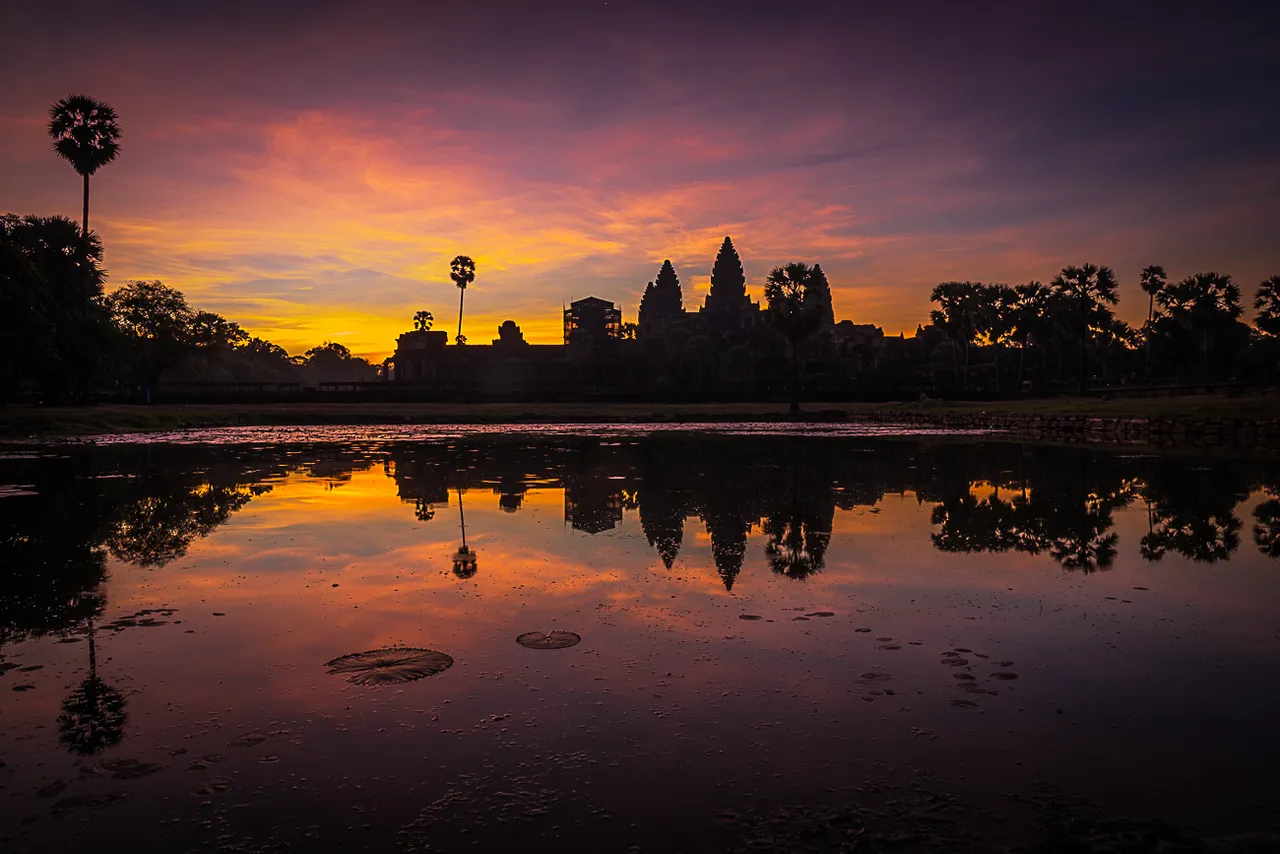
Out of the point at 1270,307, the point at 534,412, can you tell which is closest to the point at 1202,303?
the point at 1270,307

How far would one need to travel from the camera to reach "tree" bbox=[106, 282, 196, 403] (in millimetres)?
77312

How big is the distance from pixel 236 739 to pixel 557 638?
105 inches

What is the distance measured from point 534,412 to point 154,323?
4513 cm

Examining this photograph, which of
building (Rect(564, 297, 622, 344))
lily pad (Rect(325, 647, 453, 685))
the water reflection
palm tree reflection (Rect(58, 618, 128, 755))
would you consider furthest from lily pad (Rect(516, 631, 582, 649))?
building (Rect(564, 297, 622, 344))

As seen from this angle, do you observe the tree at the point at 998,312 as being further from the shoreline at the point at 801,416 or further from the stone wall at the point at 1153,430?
the stone wall at the point at 1153,430

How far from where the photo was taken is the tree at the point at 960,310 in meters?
82.5

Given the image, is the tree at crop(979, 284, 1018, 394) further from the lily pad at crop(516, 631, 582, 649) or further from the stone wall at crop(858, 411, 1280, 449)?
the lily pad at crop(516, 631, 582, 649)

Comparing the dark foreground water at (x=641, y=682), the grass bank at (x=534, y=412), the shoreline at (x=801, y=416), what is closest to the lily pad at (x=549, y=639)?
the dark foreground water at (x=641, y=682)

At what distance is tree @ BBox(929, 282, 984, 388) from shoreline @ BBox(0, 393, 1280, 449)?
1892cm

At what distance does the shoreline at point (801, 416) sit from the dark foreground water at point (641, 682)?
70.2 ft

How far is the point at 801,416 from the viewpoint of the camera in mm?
58875

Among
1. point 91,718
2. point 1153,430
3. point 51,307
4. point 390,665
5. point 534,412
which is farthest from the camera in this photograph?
point 534,412

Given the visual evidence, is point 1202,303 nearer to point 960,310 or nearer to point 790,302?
point 960,310

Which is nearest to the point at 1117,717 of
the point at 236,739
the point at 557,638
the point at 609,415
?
the point at 557,638
